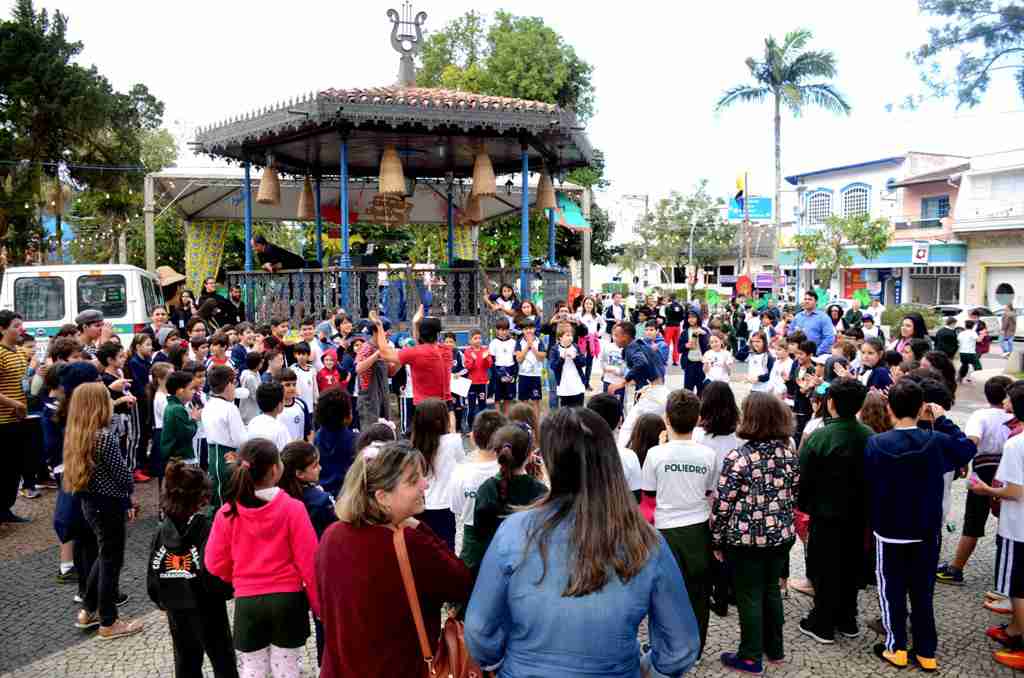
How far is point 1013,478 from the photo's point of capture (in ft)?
14.6

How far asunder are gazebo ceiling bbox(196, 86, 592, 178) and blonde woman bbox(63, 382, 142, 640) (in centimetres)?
643

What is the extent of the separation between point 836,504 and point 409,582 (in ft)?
10.2

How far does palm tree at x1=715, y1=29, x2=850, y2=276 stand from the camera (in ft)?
105

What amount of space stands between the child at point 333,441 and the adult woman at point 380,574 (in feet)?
7.33

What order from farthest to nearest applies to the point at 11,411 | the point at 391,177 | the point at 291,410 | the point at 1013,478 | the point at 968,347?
the point at 968,347 → the point at 391,177 → the point at 11,411 → the point at 291,410 → the point at 1013,478

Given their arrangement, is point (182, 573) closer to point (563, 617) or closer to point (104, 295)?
point (563, 617)

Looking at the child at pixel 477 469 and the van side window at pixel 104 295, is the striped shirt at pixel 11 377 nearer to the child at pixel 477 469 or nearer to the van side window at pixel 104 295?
the child at pixel 477 469

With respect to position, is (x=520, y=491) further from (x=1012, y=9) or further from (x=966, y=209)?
(x=966, y=209)

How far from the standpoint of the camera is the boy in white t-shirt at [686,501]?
420 centimetres

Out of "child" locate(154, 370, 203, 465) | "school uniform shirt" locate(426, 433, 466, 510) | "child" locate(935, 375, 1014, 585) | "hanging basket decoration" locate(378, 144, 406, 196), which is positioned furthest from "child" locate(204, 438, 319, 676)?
"hanging basket decoration" locate(378, 144, 406, 196)

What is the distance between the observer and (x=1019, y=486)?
442cm

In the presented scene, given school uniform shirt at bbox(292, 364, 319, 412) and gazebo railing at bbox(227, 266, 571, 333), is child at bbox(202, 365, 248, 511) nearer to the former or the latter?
school uniform shirt at bbox(292, 364, 319, 412)

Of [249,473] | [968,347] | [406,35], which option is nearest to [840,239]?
[968,347]

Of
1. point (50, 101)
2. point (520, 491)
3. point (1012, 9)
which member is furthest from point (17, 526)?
point (1012, 9)
